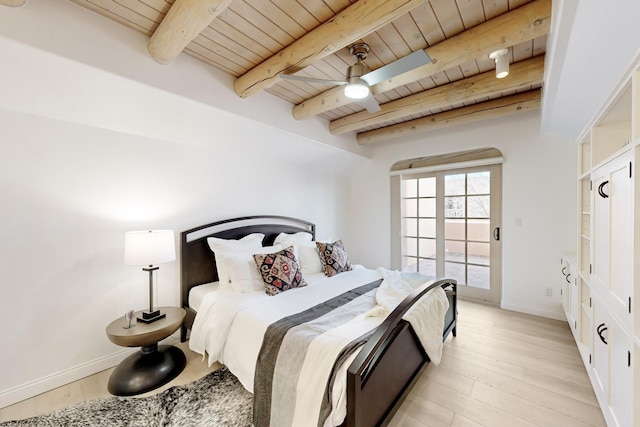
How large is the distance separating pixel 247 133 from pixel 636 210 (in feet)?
9.89

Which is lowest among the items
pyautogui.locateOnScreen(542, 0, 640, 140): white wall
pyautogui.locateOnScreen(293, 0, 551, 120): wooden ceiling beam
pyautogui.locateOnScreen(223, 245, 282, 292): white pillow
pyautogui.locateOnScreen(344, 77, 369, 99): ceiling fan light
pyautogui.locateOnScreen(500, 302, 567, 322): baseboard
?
pyautogui.locateOnScreen(500, 302, 567, 322): baseboard

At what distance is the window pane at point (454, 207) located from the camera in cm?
387

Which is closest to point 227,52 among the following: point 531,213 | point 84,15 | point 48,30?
point 84,15

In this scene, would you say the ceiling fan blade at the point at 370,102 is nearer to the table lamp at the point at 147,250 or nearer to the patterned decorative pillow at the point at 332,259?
the patterned decorative pillow at the point at 332,259

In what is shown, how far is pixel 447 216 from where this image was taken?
3.99m

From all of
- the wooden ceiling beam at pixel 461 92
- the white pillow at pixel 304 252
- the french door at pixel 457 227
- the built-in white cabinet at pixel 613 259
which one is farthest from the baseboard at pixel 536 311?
the wooden ceiling beam at pixel 461 92

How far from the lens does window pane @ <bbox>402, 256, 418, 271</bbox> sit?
4379mm

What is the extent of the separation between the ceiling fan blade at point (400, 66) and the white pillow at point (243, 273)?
6.46ft

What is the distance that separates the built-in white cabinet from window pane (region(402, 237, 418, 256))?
2109 millimetres

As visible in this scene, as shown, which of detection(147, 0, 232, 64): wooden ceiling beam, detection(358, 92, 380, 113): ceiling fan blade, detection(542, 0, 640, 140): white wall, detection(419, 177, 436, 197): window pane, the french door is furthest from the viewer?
detection(419, 177, 436, 197): window pane

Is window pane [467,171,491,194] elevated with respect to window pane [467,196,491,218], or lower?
elevated

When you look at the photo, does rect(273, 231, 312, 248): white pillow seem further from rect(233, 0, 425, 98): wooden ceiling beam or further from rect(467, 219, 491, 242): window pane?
rect(467, 219, 491, 242): window pane

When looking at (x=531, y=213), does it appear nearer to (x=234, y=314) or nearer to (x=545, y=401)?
(x=545, y=401)

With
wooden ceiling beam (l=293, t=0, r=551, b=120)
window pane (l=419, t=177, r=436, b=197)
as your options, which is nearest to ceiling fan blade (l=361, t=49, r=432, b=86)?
wooden ceiling beam (l=293, t=0, r=551, b=120)
